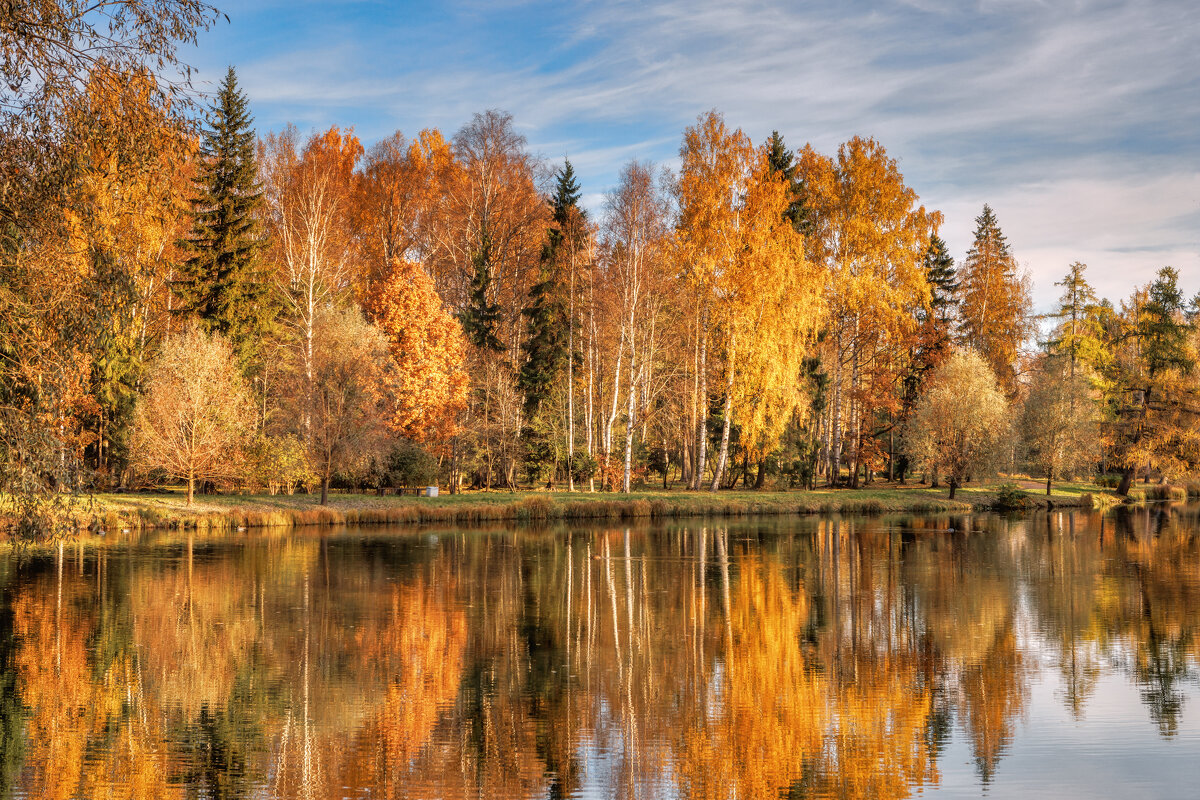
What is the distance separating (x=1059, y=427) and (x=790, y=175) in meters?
19.4

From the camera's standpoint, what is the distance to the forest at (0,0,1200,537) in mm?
40156

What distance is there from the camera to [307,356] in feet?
132

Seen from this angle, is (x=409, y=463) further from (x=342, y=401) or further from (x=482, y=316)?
(x=482, y=316)

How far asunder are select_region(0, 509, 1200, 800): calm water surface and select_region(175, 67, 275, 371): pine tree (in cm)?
1790

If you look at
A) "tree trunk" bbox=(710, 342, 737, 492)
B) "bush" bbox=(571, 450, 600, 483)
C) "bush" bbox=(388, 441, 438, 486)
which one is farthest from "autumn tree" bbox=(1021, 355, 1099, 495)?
"bush" bbox=(388, 441, 438, 486)

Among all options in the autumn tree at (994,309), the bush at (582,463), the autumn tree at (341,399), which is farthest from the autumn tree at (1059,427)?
the autumn tree at (341,399)

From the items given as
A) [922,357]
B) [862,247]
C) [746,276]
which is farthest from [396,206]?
[922,357]

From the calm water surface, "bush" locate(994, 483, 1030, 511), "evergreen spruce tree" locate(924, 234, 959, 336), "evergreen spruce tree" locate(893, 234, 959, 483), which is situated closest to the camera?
the calm water surface

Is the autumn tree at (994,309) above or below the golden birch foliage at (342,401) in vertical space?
above

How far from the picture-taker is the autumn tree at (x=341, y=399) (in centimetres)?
3866

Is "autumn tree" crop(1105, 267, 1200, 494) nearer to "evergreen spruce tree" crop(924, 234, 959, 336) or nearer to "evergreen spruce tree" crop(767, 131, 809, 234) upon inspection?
"evergreen spruce tree" crop(924, 234, 959, 336)

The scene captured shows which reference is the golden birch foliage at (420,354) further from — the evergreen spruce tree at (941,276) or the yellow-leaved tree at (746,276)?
the evergreen spruce tree at (941,276)

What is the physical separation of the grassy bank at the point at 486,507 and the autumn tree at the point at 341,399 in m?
1.98

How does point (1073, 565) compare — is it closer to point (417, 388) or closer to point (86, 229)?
point (86, 229)
